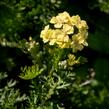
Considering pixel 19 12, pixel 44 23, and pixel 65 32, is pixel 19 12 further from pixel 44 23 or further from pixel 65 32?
pixel 65 32

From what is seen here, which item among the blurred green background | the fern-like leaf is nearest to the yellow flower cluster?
the fern-like leaf

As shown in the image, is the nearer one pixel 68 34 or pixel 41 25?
pixel 68 34

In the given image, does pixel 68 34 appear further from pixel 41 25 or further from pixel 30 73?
pixel 41 25

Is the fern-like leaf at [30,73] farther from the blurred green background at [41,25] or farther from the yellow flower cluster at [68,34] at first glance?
the blurred green background at [41,25]

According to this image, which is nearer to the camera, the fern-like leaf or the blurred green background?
the fern-like leaf

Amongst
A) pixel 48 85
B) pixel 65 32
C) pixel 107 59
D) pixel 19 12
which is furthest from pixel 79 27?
pixel 107 59

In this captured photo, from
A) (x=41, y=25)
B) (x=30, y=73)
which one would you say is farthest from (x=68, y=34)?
(x=41, y=25)

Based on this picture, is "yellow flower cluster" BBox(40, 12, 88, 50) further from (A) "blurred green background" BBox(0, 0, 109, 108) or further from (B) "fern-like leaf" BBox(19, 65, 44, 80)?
(A) "blurred green background" BBox(0, 0, 109, 108)

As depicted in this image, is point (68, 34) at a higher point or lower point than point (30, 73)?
higher

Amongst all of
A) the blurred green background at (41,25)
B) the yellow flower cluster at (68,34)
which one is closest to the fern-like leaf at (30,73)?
the yellow flower cluster at (68,34)
